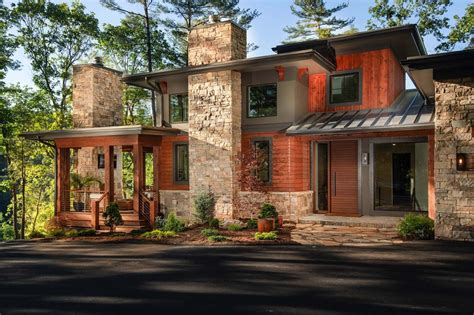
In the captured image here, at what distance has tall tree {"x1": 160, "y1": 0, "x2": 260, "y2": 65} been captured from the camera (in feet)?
87.4

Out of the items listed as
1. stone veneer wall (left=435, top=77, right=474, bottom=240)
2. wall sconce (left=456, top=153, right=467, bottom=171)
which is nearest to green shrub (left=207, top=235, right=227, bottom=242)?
stone veneer wall (left=435, top=77, right=474, bottom=240)

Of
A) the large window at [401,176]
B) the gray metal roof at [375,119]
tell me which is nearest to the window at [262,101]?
the gray metal roof at [375,119]

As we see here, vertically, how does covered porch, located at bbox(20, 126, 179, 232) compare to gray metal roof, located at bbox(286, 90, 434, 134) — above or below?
below

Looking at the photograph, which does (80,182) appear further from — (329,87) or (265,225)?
(329,87)

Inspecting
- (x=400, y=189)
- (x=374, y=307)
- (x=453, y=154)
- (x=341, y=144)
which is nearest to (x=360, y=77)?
(x=341, y=144)

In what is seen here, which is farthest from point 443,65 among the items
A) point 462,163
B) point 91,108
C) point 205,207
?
point 91,108

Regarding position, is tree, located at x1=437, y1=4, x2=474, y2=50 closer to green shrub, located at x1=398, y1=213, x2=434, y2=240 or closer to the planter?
green shrub, located at x1=398, y1=213, x2=434, y2=240

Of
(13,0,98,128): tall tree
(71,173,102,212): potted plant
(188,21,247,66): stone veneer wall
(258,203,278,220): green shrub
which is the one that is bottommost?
(258,203,278,220): green shrub

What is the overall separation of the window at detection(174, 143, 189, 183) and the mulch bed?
10.4ft

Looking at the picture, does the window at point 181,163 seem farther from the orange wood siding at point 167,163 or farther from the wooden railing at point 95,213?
the wooden railing at point 95,213

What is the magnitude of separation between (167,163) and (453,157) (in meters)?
10.1

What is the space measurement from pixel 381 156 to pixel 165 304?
33.5 feet

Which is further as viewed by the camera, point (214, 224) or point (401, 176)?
point (401, 176)

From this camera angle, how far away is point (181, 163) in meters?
15.1
